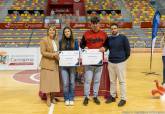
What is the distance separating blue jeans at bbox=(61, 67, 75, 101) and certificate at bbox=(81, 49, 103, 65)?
1.15 ft

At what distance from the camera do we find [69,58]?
25.7 feet

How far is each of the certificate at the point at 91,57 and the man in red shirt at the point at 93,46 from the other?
90mm

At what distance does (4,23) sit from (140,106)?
55.3 ft

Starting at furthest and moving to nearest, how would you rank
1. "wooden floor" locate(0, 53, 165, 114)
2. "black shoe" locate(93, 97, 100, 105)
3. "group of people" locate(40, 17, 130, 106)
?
"black shoe" locate(93, 97, 100, 105) < "group of people" locate(40, 17, 130, 106) < "wooden floor" locate(0, 53, 165, 114)

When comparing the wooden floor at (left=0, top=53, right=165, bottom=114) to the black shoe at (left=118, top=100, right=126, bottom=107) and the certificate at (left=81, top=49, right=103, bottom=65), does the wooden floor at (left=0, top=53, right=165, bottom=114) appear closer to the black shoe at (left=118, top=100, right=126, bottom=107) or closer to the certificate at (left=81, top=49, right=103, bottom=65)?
the black shoe at (left=118, top=100, right=126, bottom=107)

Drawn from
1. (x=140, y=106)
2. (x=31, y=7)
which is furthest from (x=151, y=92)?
(x=31, y=7)

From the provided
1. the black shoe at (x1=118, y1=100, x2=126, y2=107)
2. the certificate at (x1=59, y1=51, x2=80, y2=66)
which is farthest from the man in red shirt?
the black shoe at (x1=118, y1=100, x2=126, y2=107)

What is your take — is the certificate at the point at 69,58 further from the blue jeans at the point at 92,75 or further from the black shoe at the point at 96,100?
the black shoe at the point at 96,100

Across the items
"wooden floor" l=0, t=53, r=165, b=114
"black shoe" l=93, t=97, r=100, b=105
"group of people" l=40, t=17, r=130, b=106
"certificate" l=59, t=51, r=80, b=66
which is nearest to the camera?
"wooden floor" l=0, t=53, r=165, b=114

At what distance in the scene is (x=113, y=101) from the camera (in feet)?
26.8

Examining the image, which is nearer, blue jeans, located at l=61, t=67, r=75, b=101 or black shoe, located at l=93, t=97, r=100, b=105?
blue jeans, located at l=61, t=67, r=75, b=101

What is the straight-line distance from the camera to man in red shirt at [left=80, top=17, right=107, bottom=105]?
25.3 ft

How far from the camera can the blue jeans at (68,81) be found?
7859 mm

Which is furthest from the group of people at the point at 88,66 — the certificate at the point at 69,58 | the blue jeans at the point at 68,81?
the certificate at the point at 69,58
